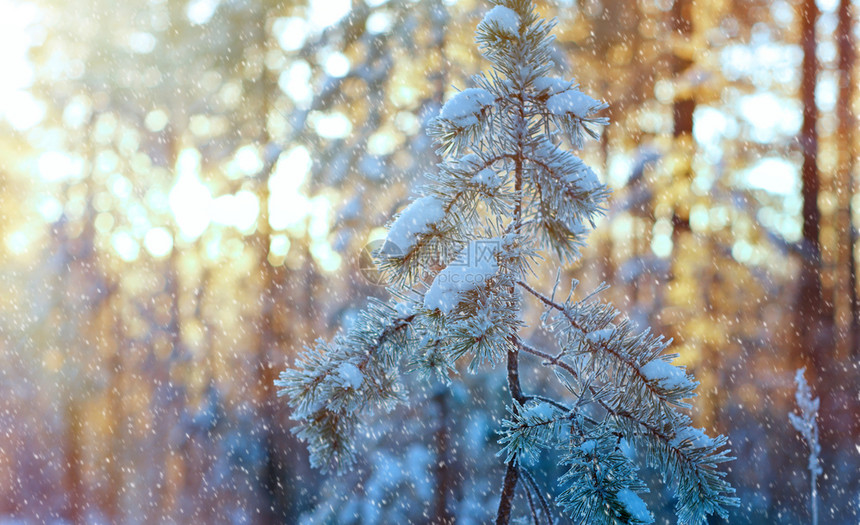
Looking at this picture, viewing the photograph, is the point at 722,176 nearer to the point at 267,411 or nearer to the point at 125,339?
the point at 267,411

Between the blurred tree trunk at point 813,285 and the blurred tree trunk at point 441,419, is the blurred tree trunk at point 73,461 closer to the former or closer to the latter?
the blurred tree trunk at point 441,419

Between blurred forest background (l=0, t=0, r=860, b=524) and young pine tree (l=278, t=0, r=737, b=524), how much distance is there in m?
3.44

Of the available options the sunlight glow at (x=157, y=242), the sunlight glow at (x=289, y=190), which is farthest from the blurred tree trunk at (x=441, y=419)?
the sunlight glow at (x=157, y=242)

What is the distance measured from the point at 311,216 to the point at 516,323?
19.2 feet

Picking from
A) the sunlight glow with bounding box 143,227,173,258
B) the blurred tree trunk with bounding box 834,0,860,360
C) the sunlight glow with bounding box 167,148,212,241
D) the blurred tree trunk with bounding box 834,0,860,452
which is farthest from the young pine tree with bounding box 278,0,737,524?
the sunlight glow with bounding box 143,227,173,258

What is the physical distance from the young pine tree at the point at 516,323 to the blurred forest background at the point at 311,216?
11.3 ft

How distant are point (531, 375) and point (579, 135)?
15.7ft

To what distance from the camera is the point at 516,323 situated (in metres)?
1.31

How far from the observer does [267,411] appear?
697 centimetres

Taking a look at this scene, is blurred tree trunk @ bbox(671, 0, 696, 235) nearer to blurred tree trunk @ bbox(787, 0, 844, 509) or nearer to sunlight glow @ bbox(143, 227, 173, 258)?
blurred tree trunk @ bbox(787, 0, 844, 509)

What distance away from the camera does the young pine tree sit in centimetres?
125

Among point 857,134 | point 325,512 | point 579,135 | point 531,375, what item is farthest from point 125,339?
point 857,134

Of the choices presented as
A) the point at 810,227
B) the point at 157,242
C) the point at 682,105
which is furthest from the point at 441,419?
the point at 157,242

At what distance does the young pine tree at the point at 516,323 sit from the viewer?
125 centimetres
